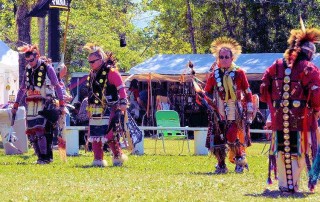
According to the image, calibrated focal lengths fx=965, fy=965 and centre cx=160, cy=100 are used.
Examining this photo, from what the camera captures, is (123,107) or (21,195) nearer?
(21,195)

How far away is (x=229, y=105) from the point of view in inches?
440

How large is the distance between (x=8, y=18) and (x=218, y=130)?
1257 inches

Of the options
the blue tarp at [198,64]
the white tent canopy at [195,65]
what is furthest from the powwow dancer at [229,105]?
the blue tarp at [198,64]

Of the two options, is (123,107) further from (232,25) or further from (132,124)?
(232,25)

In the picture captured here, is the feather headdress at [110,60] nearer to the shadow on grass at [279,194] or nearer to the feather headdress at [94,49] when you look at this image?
the feather headdress at [94,49]

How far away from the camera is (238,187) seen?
9.13 m

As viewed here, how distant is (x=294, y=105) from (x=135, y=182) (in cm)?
Answer: 186

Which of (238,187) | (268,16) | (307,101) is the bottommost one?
(238,187)

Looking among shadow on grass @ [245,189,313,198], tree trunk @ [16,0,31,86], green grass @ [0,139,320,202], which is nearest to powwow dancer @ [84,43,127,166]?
green grass @ [0,139,320,202]

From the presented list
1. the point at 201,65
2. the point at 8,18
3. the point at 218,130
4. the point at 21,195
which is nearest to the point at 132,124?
the point at 218,130

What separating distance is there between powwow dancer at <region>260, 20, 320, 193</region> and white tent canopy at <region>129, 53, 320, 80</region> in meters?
14.1

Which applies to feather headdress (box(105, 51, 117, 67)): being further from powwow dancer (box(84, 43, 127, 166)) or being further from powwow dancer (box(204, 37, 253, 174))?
powwow dancer (box(204, 37, 253, 174))

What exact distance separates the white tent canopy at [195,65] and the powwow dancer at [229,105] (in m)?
11.5

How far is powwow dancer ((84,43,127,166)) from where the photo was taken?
11.8 meters
